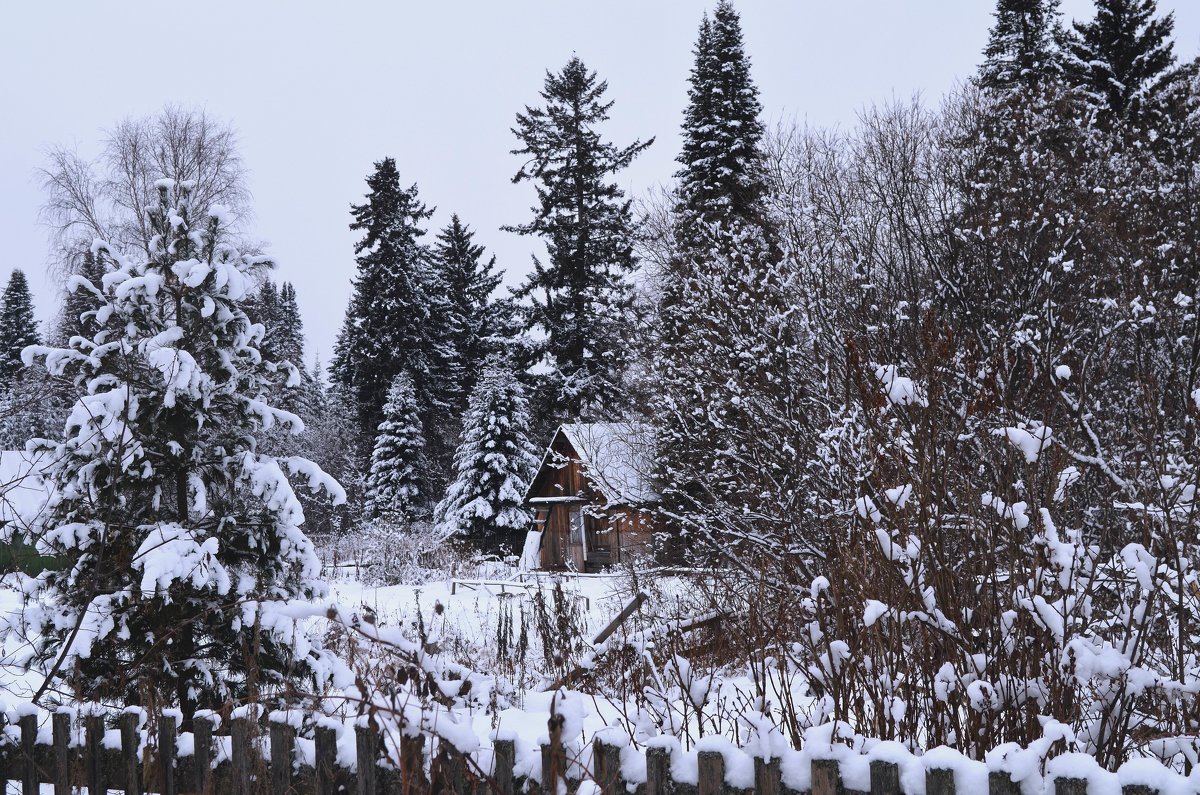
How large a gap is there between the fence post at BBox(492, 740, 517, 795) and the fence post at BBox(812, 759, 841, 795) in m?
0.83

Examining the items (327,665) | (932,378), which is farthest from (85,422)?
(932,378)

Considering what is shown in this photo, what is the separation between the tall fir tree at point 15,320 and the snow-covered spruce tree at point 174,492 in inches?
1776

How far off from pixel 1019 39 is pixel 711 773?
27056 mm

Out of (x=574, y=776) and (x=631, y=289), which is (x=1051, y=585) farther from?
(x=631, y=289)

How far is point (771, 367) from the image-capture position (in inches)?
407

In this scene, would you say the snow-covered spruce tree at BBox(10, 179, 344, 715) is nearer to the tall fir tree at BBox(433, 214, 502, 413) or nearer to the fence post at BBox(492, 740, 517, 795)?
the fence post at BBox(492, 740, 517, 795)

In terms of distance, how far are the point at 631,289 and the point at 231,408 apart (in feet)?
74.1

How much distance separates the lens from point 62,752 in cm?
331

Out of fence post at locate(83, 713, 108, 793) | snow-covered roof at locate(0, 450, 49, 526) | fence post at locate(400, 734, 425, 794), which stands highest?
snow-covered roof at locate(0, 450, 49, 526)

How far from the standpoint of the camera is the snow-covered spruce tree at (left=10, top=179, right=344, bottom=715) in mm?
5840

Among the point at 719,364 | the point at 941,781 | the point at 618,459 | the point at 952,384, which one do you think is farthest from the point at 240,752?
the point at 618,459

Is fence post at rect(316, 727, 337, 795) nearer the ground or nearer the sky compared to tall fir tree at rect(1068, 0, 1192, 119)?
nearer the ground

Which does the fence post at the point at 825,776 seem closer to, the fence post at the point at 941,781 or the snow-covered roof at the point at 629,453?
the fence post at the point at 941,781

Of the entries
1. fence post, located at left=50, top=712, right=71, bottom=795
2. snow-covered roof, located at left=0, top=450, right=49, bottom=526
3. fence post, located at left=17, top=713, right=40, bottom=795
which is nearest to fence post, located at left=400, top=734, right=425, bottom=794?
fence post, located at left=50, top=712, right=71, bottom=795
